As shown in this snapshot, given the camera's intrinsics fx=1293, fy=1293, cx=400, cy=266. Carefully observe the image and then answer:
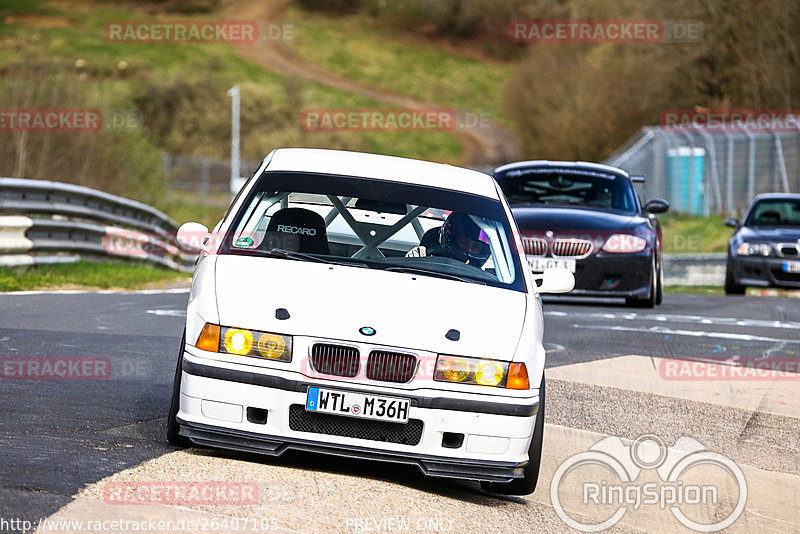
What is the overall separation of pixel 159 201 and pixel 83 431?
75.9 ft

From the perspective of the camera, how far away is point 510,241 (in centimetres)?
688

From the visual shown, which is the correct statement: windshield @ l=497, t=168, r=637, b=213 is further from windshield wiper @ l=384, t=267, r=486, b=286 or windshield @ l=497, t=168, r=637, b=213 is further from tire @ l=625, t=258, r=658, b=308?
windshield wiper @ l=384, t=267, r=486, b=286

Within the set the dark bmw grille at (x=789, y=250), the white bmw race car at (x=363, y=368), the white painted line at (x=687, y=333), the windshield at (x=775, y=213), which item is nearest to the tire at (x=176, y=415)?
the white bmw race car at (x=363, y=368)

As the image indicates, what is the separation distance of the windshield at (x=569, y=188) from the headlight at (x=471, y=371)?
9.23 metres

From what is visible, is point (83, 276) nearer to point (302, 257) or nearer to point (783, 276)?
point (783, 276)

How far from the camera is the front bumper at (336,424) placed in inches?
213

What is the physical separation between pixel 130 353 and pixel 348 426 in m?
3.95

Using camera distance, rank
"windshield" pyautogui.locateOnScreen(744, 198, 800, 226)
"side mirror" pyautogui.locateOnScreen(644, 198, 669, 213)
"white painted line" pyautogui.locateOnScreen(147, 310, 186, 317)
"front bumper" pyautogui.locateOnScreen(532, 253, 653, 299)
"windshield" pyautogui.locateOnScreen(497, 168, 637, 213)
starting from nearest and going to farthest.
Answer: "white painted line" pyautogui.locateOnScreen(147, 310, 186, 317) < "front bumper" pyautogui.locateOnScreen(532, 253, 653, 299) < "windshield" pyautogui.locateOnScreen(497, 168, 637, 213) < "side mirror" pyautogui.locateOnScreen(644, 198, 669, 213) < "windshield" pyautogui.locateOnScreen(744, 198, 800, 226)

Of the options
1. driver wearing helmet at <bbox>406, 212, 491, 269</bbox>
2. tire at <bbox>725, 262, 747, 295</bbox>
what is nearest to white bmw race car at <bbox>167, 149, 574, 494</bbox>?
driver wearing helmet at <bbox>406, 212, 491, 269</bbox>

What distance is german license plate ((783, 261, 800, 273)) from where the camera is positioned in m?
18.4

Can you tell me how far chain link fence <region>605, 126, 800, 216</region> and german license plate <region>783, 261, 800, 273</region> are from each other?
12.3m

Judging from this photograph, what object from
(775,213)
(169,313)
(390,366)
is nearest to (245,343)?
(390,366)

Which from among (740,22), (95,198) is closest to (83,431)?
(95,198)

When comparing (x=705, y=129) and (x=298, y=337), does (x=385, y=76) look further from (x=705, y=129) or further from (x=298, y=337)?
(x=298, y=337)
